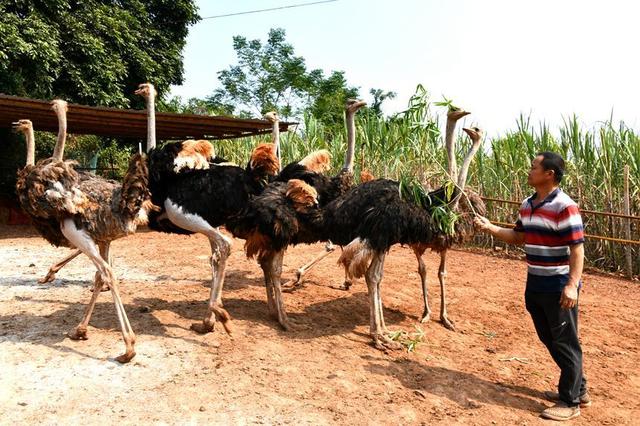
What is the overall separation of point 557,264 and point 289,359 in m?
2.00

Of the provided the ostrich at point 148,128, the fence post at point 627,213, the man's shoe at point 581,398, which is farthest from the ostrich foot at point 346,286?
the fence post at point 627,213

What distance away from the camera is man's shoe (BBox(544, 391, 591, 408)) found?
3717mm

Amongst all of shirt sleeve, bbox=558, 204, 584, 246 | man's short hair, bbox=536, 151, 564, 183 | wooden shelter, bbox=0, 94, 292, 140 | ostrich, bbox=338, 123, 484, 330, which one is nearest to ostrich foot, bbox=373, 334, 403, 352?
ostrich, bbox=338, 123, 484, 330

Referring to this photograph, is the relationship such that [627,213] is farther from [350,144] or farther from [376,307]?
[376,307]

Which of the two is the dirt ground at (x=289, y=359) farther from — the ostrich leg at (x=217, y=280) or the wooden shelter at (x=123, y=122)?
the wooden shelter at (x=123, y=122)

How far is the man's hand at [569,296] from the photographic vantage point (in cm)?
339

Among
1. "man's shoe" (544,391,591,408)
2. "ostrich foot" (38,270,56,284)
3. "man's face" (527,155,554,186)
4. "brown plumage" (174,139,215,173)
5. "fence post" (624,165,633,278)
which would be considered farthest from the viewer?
"fence post" (624,165,633,278)

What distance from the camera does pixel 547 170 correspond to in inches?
141

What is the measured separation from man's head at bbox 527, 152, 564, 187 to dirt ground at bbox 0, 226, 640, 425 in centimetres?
147

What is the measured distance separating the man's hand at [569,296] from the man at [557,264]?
1.7 inches

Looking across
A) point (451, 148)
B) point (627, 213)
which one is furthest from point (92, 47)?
point (627, 213)

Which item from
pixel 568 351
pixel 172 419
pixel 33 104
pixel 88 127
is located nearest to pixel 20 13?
pixel 88 127

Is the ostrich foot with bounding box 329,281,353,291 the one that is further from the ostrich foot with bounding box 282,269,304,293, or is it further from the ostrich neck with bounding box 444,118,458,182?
the ostrich neck with bounding box 444,118,458,182

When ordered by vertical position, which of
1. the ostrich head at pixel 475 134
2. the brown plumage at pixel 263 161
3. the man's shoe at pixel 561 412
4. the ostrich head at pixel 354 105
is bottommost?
the man's shoe at pixel 561 412
